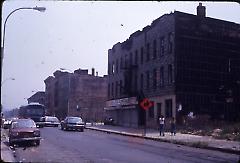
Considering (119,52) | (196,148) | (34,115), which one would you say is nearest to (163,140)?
(196,148)

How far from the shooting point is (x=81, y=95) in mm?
90000

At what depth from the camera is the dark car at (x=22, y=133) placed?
71.7ft

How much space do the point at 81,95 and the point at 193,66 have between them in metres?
50.7

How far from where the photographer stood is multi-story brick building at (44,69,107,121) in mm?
87750

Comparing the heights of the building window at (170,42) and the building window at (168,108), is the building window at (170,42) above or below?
above

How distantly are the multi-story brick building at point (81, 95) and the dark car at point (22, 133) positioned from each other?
→ 202ft

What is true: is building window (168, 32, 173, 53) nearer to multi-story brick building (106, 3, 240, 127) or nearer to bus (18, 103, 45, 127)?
multi-story brick building (106, 3, 240, 127)

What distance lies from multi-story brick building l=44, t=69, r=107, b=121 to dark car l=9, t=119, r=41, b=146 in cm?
6147

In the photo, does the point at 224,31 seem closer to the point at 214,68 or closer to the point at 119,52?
the point at 214,68

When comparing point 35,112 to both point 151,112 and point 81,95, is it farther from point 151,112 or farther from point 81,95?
point 81,95

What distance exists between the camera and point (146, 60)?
4984 centimetres

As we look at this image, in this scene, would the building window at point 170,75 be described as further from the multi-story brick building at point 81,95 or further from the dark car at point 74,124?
the multi-story brick building at point 81,95

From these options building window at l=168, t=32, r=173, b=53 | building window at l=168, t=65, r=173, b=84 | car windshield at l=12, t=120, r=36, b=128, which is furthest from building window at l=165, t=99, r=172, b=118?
car windshield at l=12, t=120, r=36, b=128

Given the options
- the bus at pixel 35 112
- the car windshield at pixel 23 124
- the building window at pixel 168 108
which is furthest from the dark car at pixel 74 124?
the car windshield at pixel 23 124
